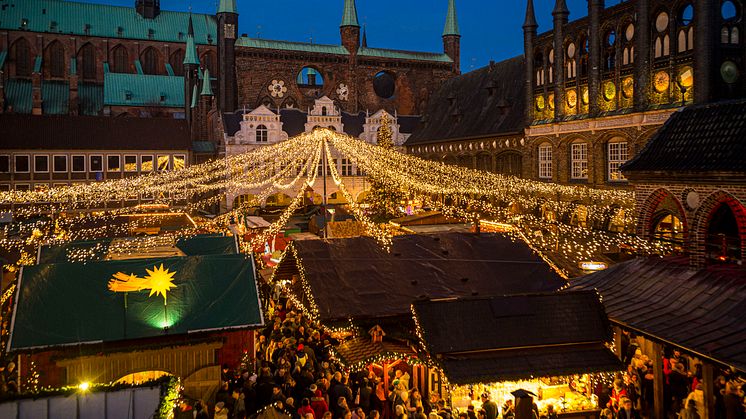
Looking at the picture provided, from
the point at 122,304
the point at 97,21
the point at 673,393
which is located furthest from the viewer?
the point at 97,21

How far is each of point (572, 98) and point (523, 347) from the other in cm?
2755

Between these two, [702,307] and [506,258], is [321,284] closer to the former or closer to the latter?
[506,258]

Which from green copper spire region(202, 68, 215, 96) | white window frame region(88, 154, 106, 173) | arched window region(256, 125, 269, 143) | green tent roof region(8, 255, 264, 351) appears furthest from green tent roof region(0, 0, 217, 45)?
green tent roof region(8, 255, 264, 351)

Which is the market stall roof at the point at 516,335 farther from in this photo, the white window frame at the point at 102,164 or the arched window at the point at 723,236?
the white window frame at the point at 102,164

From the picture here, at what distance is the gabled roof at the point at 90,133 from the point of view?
5456cm


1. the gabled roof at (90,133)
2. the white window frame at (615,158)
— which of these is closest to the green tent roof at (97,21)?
the gabled roof at (90,133)

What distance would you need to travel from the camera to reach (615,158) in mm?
33719

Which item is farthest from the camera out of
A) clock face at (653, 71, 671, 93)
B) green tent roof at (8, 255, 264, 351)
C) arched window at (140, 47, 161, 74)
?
arched window at (140, 47, 161, 74)

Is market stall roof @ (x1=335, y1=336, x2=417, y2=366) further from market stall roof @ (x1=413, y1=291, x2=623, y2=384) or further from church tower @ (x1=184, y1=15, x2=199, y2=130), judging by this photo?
church tower @ (x1=184, y1=15, x2=199, y2=130)

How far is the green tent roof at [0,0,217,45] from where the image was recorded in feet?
216

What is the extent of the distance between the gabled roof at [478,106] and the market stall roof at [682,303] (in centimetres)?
2791

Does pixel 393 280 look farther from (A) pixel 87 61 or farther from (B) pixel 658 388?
(A) pixel 87 61

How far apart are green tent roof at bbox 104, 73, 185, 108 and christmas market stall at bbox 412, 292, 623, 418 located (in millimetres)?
61180

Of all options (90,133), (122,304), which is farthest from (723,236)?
(90,133)
